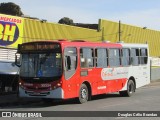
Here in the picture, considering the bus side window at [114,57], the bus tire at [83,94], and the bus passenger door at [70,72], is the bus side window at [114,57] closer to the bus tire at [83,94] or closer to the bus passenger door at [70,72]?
the bus tire at [83,94]

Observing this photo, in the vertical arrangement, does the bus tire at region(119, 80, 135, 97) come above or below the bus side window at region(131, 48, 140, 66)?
below

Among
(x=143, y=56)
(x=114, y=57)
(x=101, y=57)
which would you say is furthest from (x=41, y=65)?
(x=143, y=56)

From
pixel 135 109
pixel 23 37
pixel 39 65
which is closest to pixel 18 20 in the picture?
pixel 23 37

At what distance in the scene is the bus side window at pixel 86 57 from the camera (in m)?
19.3

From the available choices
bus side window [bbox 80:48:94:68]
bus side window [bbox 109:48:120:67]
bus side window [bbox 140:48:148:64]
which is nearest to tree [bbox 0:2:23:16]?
bus side window [bbox 140:48:148:64]

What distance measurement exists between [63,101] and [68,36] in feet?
63.1

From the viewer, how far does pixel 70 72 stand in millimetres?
18375

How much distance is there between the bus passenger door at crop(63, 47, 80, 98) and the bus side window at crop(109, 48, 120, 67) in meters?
A: 3.38

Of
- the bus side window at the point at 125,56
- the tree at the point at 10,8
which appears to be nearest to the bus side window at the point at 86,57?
the bus side window at the point at 125,56

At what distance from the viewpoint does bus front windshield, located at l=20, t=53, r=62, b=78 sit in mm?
18016

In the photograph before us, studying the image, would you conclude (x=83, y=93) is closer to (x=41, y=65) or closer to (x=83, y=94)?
(x=83, y=94)

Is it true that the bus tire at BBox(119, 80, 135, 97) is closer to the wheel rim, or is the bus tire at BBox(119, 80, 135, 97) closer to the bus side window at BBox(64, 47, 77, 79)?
the wheel rim

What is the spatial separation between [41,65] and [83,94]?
7.81ft

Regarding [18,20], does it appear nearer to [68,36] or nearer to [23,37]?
[23,37]
